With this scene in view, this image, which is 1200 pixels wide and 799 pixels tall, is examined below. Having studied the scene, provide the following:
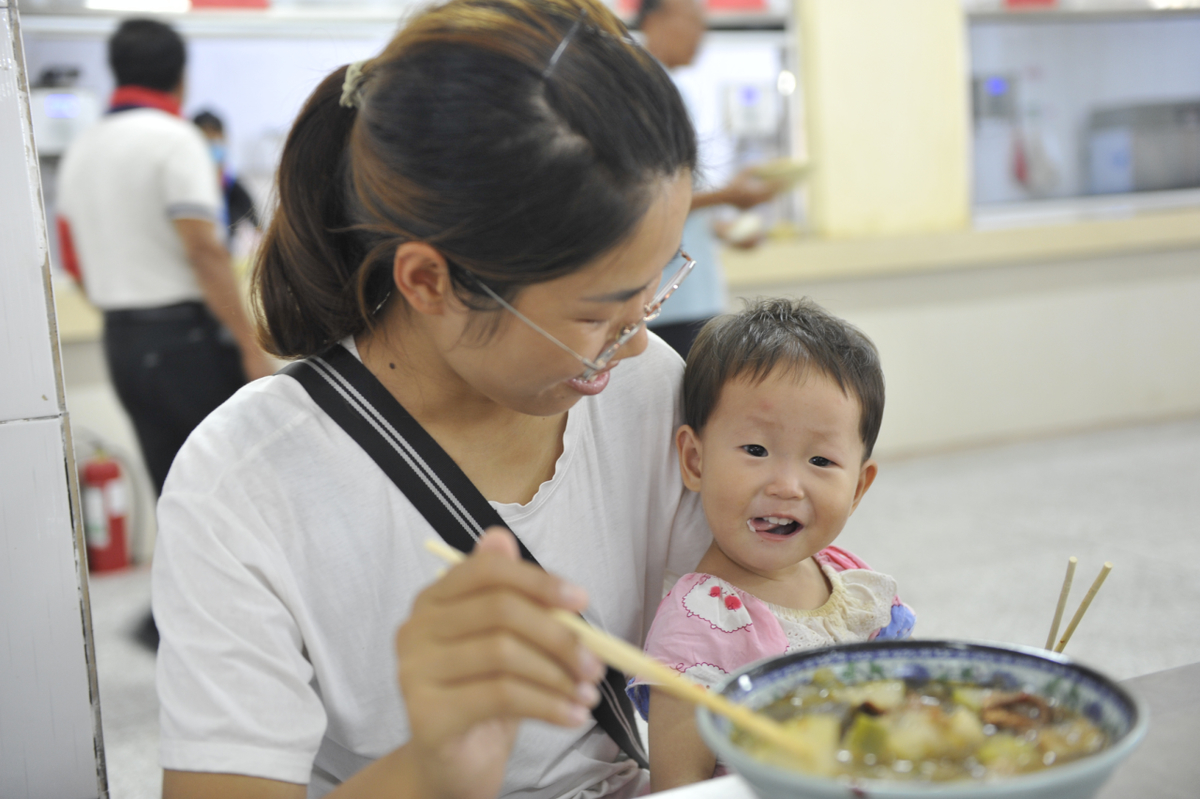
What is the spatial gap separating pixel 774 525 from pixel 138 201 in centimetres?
208

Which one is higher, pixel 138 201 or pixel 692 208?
pixel 138 201

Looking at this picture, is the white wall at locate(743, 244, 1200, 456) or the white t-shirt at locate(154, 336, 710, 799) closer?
the white t-shirt at locate(154, 336, 710, 799)

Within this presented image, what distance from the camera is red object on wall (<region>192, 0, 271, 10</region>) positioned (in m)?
3.94

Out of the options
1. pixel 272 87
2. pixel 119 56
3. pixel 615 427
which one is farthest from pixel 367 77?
pixel 272 87

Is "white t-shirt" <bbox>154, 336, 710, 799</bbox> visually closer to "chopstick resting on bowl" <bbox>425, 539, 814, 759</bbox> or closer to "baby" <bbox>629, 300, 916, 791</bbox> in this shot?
"baby" <bbox>629, 300, 916, 791</bbox>

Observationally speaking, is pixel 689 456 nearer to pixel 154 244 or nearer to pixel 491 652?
pixel 491 652

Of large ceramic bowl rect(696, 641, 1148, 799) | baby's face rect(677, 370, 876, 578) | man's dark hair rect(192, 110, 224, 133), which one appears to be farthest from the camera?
man's dark hair rect(192, 110, 224, 133)

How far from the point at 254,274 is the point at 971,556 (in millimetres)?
2771

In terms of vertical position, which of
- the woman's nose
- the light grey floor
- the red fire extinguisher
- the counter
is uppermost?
the woman's nose

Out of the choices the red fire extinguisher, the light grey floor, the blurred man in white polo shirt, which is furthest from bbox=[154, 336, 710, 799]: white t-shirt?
the red fire extinguisher

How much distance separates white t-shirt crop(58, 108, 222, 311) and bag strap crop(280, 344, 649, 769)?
5.88 ft

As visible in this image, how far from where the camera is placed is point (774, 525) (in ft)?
3.51

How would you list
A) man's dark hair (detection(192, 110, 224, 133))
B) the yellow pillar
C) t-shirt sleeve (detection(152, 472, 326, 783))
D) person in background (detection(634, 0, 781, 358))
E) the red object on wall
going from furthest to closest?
the yellow pillar, the red object on wall, man's dark hair (detection(192, 110, 224, 133)), person in background (detection(634, 0, 781, 358)), t-shirt sleeve (detection(152, 472, 326, 783))

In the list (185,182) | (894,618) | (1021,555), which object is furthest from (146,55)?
(1021,555)
